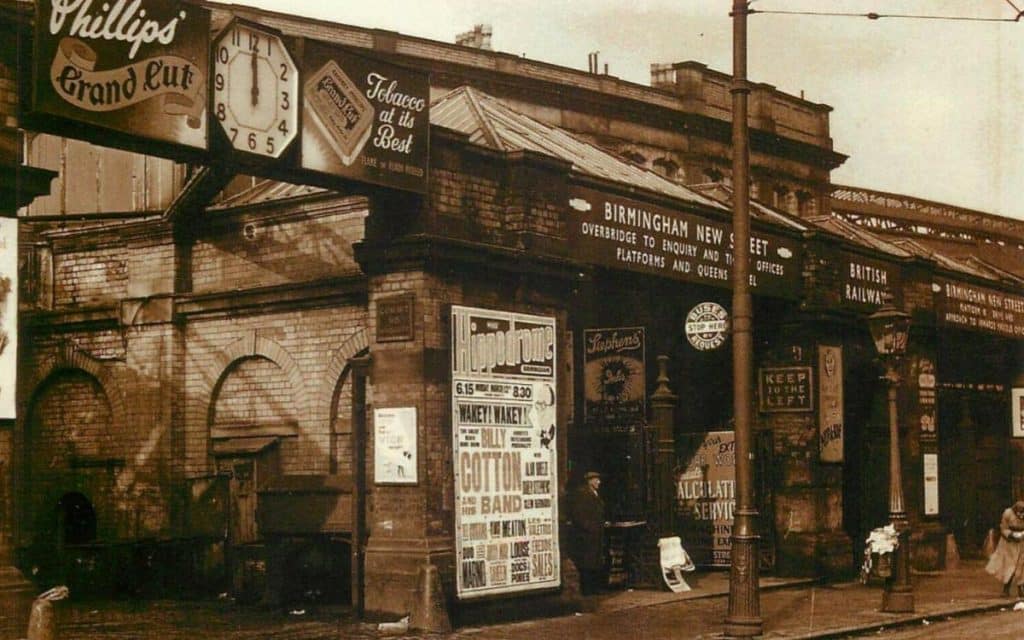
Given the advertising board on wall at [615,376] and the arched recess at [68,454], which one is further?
the arched recess at [68,454]

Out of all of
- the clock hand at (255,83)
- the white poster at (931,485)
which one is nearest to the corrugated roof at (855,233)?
the white poster at (931,485)

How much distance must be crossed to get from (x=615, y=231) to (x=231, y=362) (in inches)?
249

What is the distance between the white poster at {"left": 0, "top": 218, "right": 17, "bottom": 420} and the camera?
40.9 ft

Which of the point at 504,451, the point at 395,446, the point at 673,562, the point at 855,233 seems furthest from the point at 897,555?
the point at 855,233

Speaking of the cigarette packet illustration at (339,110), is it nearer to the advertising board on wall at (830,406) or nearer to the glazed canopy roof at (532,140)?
the glazed canopy roof at (532,140)

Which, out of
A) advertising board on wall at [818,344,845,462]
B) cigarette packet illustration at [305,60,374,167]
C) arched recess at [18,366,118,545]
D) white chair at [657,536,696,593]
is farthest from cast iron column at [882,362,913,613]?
arched recess at [18,366,118,545]

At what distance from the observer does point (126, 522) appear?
21719 millimetres

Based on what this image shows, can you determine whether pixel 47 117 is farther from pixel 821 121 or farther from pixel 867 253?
pixel 821 121

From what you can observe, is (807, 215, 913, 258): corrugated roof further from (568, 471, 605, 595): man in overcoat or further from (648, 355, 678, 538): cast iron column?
(568, 471, 605, 595): man in overcoat

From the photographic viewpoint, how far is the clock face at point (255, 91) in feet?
45.3

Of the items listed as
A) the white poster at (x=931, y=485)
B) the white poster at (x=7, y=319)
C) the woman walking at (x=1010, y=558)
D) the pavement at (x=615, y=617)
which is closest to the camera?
the white poster at (x=7, y=319)

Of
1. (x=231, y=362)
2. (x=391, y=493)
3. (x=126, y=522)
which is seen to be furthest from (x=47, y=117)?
(x=126, y=522)

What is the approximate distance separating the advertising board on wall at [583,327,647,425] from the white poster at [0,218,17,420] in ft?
31.6

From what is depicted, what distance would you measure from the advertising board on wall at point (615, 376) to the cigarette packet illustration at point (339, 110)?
20.5 feet
